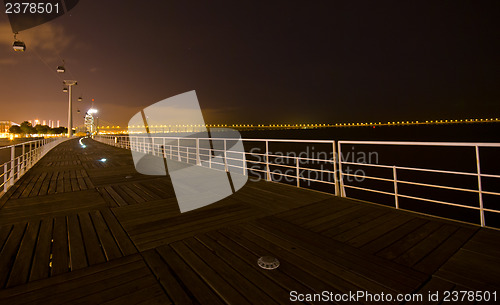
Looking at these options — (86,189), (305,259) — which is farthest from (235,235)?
(86,189)

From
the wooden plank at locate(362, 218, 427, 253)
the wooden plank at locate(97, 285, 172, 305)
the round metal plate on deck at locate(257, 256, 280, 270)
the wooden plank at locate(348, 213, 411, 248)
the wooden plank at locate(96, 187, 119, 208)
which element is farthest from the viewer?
the wooden plank at locate(96, 187, 119, 208)

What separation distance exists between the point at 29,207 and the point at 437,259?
5260 millimetres

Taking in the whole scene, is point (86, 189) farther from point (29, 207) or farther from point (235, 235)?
point (235, 235)

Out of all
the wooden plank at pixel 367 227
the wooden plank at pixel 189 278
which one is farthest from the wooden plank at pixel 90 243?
the wooden plank at pixel 367 227

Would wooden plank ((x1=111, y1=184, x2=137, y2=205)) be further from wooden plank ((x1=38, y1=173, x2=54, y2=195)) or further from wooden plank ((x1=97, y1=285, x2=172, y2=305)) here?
wooden plank ((x1=97, y1=285, x2=172, y2=305))

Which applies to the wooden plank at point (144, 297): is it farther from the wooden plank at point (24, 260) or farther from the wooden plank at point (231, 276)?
the wooden plank at point (24, 260)

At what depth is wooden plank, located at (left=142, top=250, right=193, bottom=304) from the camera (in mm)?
1683

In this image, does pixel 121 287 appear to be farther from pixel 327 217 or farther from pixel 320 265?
pixel 327 217

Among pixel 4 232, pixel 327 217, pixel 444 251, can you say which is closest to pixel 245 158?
pixel 327 217

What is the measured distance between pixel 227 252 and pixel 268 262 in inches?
17.1

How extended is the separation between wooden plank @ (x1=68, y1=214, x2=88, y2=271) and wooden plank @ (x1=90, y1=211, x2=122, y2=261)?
6.6 inches

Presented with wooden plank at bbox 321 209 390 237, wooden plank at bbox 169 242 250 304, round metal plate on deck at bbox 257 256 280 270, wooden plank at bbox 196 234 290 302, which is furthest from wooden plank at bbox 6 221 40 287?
wooden plank at bbox 321 209 390 237

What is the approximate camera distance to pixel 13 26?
31.8 ft

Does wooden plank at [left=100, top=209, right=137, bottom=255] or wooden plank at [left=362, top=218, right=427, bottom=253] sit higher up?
wooden plank at [left=100, top=209, right=137, bottom=255]
